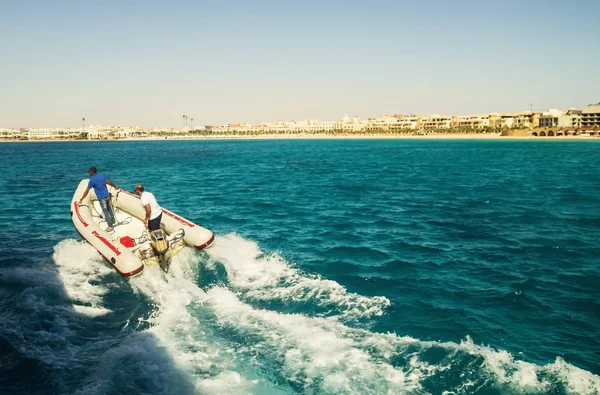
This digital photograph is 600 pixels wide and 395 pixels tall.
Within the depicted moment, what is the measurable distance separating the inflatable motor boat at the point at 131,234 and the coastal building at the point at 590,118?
176946mm

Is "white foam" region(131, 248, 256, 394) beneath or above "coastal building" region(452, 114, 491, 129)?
beneath

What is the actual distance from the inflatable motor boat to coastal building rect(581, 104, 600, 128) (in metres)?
177

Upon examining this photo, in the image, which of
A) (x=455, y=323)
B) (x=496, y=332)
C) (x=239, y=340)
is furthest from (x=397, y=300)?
(x=239, y=340)

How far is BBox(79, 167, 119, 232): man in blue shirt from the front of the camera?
562 inches

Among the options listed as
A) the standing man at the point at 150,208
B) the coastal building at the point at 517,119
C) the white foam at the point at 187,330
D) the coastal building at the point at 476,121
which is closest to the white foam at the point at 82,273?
the white foam at the point at 187,330

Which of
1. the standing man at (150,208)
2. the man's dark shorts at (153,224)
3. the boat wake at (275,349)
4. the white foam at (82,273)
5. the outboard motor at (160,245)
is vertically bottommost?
the boat wake at (275,349)

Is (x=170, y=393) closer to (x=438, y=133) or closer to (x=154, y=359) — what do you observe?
(x=154, y=359)

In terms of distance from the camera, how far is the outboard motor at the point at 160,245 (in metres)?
11.6

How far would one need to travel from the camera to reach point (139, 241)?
13.5 m

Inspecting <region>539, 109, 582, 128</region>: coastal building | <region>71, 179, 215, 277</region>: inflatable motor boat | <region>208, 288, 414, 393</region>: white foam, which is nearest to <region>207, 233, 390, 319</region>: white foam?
<region>208, 288, 414, 393</region>: white foam

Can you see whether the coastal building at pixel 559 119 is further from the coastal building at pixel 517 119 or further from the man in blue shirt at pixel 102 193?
the man in blue shirt at pixel 102 193

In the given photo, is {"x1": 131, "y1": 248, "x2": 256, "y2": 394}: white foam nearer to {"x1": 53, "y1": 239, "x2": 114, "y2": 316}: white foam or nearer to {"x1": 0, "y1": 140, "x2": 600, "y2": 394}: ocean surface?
{"x1": 0, "y1": 140, "x2": 600, "y2": 394}: ocean surface

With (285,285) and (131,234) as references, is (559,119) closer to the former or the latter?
(285,285)

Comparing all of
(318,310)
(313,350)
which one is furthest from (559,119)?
(313,350)
